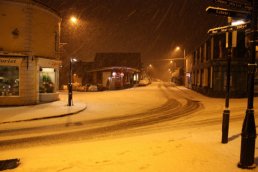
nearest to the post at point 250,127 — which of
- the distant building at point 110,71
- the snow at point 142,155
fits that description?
the snow at point 142,155

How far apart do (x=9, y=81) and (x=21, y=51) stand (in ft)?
7.60

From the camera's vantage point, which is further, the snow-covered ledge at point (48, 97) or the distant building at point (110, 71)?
the distant building at point (110, 71)

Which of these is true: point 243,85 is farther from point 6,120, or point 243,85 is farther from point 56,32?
point 6,120

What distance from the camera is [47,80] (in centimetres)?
2377

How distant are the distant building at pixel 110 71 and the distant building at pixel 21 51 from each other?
29.2 meters

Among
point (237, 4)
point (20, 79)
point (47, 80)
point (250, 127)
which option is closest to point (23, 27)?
point (20, 79)

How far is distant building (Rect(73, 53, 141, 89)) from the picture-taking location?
176ft

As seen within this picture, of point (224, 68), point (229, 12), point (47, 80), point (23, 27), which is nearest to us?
point (229, 12)

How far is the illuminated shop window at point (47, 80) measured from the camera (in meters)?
22.8

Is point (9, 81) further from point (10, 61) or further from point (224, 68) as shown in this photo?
point (224, 68)

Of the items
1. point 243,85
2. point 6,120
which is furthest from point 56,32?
point 243,85

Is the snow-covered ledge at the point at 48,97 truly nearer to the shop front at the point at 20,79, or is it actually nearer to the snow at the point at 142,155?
the shop front at the point at 20,79

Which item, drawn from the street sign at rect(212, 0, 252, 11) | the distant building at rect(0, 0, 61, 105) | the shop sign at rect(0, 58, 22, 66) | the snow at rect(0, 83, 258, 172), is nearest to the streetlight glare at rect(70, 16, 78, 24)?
the distant building at rect(0, 0, 61, 105)

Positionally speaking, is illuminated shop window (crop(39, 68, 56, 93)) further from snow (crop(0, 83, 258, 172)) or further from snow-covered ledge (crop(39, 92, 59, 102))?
snow (crop(0, 83, 258, 172))
